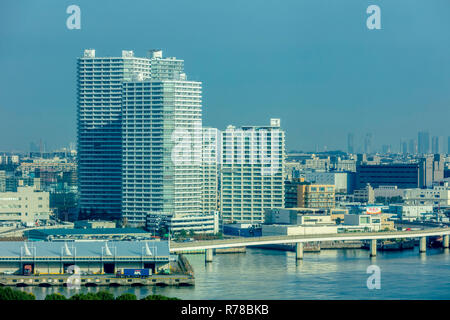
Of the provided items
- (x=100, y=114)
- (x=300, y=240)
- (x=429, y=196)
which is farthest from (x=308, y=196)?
(x=429, y=196)

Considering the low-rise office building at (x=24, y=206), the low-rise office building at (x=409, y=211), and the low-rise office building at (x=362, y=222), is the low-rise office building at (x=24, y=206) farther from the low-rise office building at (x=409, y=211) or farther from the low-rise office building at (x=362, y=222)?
the low-rise office building at (x=409, y=211)

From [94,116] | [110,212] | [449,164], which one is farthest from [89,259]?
[449,164]

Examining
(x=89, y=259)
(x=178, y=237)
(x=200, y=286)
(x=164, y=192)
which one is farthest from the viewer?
(x=164, y=192)

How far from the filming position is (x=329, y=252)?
23.9m

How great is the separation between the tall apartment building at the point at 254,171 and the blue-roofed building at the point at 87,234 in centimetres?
599

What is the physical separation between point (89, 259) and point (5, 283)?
5.02 feet

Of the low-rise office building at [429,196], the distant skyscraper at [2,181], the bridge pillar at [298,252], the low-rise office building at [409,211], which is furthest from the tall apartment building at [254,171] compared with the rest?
the distant skyscraper at [2,181]

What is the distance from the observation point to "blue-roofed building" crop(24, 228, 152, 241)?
856 inches

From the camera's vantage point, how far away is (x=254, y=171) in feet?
95.8

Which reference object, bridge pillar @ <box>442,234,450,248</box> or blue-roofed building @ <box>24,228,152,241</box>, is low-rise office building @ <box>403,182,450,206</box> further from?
blue-roofed building @ <box>24,228,152,241</box>

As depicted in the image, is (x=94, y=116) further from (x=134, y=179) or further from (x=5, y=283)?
(x=5, y=283)

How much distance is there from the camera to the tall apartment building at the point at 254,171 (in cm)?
2922

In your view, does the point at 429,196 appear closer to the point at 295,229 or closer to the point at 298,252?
the point at 295,229

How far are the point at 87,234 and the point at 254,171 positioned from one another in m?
7.85
